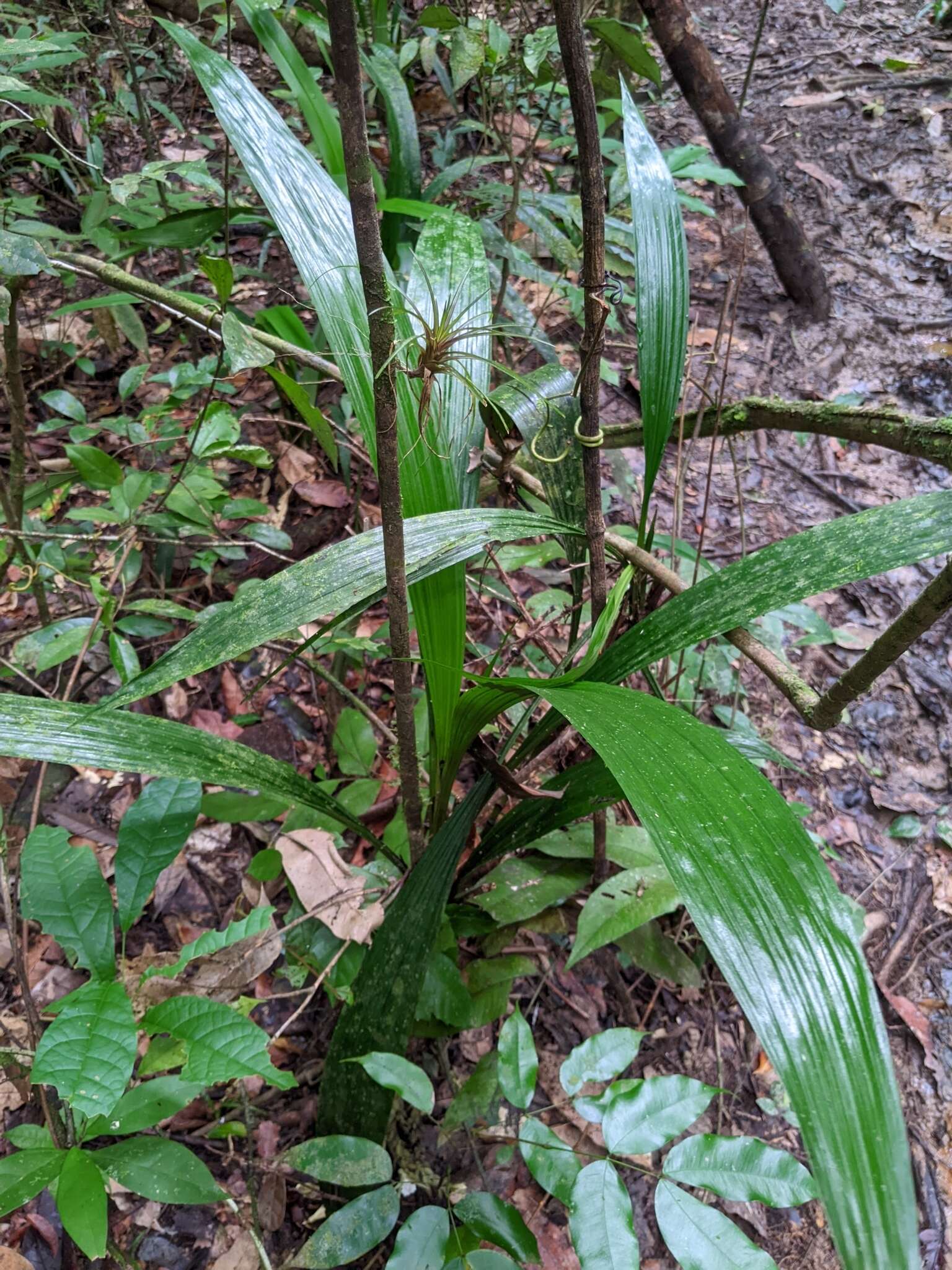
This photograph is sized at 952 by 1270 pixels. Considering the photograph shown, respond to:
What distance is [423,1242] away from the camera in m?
0.67

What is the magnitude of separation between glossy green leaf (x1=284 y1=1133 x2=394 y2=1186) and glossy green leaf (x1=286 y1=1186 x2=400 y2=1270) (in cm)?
2

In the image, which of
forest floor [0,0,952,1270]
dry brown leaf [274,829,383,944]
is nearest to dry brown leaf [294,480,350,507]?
forest floor [0,0,952,1270]

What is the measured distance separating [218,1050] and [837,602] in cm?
140

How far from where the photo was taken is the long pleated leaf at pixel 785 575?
577 millimetres

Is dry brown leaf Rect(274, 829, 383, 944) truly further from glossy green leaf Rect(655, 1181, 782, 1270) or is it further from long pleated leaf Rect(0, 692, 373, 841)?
glossy green leaf Rect(655, 1181, 782, 1270)

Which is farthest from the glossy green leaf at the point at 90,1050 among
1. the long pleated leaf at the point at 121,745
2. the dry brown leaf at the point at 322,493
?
the dry brown leaf at the point at 322,493

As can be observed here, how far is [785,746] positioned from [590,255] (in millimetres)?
1003

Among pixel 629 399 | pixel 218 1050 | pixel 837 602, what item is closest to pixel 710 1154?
pixel 218 1050

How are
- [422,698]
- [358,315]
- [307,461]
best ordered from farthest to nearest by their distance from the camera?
[307,461]
[422,698]
[358,315]

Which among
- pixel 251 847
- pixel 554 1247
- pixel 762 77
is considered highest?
pixel 762 77

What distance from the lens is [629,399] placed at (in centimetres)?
182

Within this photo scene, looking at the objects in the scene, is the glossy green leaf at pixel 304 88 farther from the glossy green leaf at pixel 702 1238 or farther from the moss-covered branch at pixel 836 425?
the glossy green leaf at pixel 702 1238

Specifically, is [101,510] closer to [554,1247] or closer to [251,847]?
[251,847]

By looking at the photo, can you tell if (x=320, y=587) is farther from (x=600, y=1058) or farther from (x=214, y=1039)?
(x=600, y=1058)
